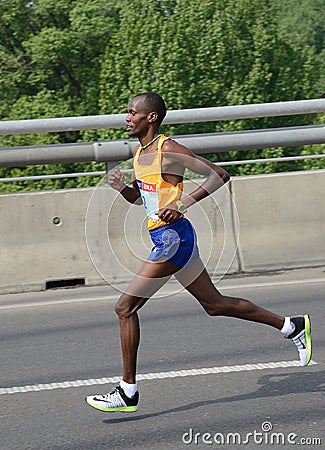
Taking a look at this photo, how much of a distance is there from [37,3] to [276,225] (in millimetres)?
78711

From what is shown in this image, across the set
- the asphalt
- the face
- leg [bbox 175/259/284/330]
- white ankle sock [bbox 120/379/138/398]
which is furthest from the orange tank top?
the asphalt

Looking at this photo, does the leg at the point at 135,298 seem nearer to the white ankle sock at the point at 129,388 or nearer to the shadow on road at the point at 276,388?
the white ankle sock at the point at 129,388

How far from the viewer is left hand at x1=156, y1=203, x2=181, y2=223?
17.2ft

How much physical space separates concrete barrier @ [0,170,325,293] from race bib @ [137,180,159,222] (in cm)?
275

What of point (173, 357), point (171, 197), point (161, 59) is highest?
point (171, 197)

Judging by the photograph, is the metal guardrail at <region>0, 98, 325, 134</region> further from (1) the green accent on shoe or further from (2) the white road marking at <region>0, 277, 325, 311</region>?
(1) the green accent on shoe

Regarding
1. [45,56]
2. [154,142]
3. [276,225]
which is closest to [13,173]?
[45,56]

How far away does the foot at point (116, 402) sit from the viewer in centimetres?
547

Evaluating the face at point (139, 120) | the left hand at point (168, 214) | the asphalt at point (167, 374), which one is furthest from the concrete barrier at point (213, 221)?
the left hand at point (168, 214)

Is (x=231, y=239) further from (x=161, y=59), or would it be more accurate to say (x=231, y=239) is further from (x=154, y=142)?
(x=161, y=59)

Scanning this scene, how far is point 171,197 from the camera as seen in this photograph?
5.37 meters

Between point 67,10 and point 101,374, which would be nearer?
point 101,374

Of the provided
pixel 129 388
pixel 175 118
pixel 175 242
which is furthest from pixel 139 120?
pixel 175 118

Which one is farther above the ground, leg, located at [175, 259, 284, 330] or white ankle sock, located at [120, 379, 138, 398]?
leg, located at [175, 259, 284, 330]
